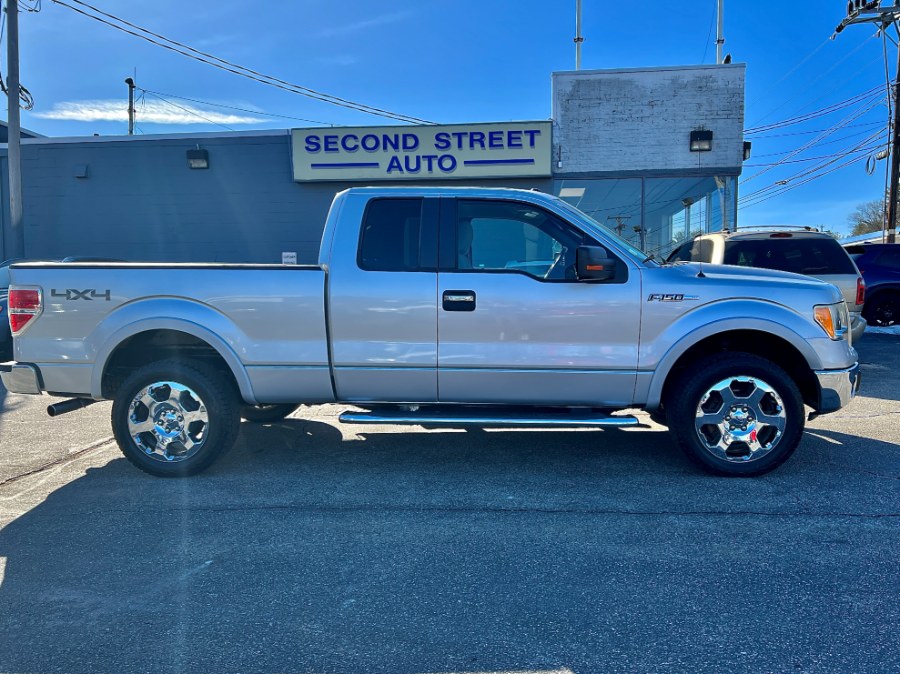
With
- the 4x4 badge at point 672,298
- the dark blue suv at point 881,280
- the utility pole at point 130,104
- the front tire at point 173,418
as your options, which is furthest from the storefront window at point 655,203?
the utility pole at point 130,104

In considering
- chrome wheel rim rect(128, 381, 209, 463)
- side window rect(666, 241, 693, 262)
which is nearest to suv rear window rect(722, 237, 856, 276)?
side window rect(666, 241, 693, 262)

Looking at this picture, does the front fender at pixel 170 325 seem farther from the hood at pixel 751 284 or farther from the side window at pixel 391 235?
the hood at pixel 751 284

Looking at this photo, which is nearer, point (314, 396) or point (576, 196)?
point (314, 396)

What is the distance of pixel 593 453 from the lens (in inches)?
211

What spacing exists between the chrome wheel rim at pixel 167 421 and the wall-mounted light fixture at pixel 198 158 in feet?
35.4

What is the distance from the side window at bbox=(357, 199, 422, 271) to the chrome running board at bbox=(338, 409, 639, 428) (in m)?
1.06

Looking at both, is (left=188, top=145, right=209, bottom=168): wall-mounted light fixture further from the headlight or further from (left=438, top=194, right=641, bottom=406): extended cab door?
the headlight

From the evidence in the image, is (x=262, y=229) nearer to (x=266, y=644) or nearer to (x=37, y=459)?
(x=37, y=459)

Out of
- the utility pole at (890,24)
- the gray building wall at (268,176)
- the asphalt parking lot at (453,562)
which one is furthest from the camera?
the utility pole at (890,24)

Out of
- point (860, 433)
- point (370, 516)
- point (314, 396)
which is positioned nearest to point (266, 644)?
point (370, 516)

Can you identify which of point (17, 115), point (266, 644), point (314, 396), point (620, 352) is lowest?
point (266, 644)

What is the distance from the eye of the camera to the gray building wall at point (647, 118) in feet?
43.8

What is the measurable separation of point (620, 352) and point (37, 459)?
15.5ft

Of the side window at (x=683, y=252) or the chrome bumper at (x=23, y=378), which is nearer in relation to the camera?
the chrome bumper at (x=23, y=378)
